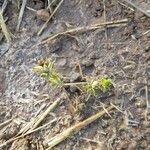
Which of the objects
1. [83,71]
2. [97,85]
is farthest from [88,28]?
[97,85]

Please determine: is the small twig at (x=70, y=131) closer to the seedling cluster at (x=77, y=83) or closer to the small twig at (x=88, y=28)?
the seedling cluster at (x=77, y=83)

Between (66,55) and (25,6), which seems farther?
(25,6)

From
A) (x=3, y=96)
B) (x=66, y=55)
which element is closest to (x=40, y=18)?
(x=66, y=55)

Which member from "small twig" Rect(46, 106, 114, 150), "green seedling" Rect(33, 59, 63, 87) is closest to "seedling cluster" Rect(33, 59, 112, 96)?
"green seedling" Rect(33, 59, 63, 87)

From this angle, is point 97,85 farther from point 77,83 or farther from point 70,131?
point 70,131

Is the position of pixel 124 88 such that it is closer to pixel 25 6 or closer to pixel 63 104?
pixel 63 104

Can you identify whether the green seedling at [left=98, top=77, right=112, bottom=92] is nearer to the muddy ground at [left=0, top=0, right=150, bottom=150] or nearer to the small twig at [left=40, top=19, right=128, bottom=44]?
the muddy ground at [left=0, top=0, right=150, bottom=150]
